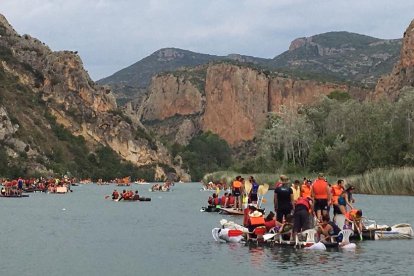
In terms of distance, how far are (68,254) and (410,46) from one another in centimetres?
14261

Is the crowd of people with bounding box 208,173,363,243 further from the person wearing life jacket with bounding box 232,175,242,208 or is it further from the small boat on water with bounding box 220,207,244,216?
the small boat on water with bounding box 220,207,244,216

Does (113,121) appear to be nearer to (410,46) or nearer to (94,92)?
(94,92)

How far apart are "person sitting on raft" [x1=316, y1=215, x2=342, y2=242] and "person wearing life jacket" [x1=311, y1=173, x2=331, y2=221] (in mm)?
1068

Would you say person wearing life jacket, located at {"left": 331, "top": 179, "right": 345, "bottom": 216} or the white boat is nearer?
person wearing life jacket, located at {"left": 331, "top": 179, "right": 345, "bottom": 216}

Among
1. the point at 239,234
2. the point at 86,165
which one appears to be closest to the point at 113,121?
the point at 86,165

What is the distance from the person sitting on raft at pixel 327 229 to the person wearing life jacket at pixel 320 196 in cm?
107

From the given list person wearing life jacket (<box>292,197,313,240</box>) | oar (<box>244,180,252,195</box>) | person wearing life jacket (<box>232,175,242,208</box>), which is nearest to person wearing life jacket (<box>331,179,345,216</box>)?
person wearing life jacket (<box>292,197,313,240</box>)

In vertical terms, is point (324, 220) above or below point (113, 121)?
below

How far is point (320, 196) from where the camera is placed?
104ft

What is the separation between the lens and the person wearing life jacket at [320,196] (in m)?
31.5

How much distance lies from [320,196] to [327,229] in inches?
69.5

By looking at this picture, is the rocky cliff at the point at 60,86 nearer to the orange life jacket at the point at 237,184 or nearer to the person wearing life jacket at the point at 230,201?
the person wearing life jacket at the point at 230,201

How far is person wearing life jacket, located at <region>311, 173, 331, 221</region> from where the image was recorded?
1239 inches

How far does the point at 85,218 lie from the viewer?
167ft
